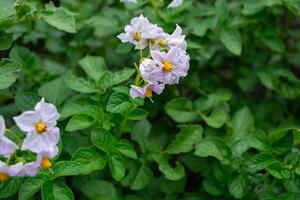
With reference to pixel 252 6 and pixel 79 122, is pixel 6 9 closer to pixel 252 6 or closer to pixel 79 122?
pixel 79 122

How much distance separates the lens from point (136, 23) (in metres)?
1.44

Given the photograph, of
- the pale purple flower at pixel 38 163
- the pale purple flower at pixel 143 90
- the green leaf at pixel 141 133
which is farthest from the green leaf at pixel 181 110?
the pale purple flower at pixel 38 163

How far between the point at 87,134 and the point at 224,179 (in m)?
0.51

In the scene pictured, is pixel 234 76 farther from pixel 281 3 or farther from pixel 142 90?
pixel 142 90

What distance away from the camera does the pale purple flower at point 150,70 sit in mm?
1371

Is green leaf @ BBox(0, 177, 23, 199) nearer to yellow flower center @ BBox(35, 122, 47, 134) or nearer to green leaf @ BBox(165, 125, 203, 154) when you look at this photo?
yellow flower center @ BBox(35, 122, 47, 134)

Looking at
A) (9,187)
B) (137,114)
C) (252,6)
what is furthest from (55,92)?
(252,6)

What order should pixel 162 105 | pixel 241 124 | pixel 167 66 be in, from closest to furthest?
pixel 167 66 < pixel 241 124 < pixel 162 105

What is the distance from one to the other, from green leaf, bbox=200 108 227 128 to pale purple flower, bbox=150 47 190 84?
0.52 meters

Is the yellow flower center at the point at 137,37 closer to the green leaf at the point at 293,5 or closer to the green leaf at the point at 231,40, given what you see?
the green leaf at the point at 231,40

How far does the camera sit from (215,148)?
1694 mm

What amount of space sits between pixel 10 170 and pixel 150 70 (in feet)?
1.49

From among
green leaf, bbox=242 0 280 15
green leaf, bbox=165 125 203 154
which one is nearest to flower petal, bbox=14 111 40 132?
green leaf, bbox=165 125 203 154

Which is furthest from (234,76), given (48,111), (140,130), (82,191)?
(48,111)
